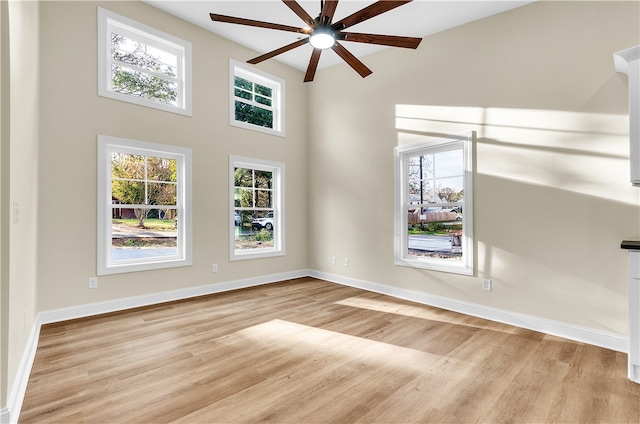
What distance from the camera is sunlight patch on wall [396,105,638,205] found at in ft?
9.84

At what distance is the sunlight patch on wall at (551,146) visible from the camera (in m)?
3.00

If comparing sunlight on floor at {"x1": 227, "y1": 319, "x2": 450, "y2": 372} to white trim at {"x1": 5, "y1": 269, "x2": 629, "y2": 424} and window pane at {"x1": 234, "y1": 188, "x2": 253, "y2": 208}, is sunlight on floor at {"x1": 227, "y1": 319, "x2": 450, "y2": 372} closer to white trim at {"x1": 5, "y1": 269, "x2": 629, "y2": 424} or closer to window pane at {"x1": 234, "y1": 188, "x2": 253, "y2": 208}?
white trim at {"x1": 5, "y1": 269, "x2": 629, "y2": 424}

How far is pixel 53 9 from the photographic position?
135 inches

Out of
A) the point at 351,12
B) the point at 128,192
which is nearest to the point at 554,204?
the point at 351,12

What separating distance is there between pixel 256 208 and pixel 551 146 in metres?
4.08

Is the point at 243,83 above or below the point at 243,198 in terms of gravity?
above

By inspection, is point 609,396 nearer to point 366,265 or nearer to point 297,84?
point 366,265

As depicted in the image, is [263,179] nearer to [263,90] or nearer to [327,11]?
[263,90]

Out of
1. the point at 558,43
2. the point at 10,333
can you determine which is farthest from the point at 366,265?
the point at 10,333

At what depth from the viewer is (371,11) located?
7.66ft

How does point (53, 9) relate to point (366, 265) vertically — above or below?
above

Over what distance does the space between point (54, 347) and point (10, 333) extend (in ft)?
4.29

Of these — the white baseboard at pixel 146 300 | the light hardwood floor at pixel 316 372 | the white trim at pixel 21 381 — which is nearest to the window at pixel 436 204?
the light hardwood floor at pixel 316 372

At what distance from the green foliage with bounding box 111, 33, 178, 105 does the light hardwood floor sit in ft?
9.14
